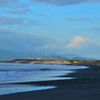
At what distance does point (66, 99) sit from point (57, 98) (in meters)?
0.71

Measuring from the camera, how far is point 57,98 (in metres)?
18.4

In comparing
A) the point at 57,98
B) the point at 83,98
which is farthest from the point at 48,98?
the point at 83,98

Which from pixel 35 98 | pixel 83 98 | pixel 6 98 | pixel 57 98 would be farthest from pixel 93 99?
pixel 6 98

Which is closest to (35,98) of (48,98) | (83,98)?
(48,98)

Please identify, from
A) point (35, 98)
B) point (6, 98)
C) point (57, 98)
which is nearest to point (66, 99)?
point (57, 98)

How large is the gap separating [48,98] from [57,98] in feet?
1.76

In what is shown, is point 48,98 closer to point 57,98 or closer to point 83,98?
point 57,98

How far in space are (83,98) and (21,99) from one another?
3708 millimetres

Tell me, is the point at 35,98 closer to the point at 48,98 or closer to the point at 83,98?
the point at 48,98

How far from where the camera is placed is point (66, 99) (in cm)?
1792

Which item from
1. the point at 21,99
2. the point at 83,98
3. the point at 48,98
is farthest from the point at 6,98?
the point at 83,98

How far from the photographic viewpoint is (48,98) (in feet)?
60.2

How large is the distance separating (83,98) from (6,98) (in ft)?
15.0

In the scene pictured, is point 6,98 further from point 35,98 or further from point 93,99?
point 93,99
